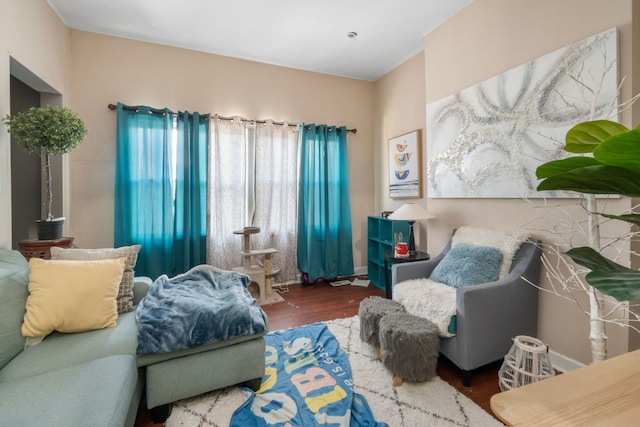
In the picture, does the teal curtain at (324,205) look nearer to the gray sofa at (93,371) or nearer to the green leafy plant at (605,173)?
the gray sofa at (93,371)

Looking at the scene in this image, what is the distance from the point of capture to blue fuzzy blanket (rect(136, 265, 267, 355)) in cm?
147

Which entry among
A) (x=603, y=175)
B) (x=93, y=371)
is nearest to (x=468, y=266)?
(x=603, y=175)

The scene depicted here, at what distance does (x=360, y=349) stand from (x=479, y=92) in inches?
90.6

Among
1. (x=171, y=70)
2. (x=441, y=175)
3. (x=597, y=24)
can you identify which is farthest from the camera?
(x=171, y=70)

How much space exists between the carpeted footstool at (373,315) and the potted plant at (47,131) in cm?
233

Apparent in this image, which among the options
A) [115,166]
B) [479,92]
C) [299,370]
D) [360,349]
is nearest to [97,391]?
[299,370]

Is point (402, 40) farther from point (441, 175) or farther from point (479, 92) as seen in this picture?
point (441, 175)

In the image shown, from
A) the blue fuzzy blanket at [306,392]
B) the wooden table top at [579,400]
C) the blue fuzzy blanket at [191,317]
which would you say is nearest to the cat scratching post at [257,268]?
the blue fuzzy blanket at [306,392]

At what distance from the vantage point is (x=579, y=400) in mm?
604

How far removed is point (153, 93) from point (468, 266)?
3.53 metres

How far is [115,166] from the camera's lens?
2.98 metres

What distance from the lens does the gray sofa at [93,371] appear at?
40.1 inches

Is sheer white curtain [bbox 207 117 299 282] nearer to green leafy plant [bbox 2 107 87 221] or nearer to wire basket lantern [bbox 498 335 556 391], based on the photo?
green leafy plant [bbox 2 107 87 221]

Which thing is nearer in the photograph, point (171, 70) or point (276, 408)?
point (276, 408)
